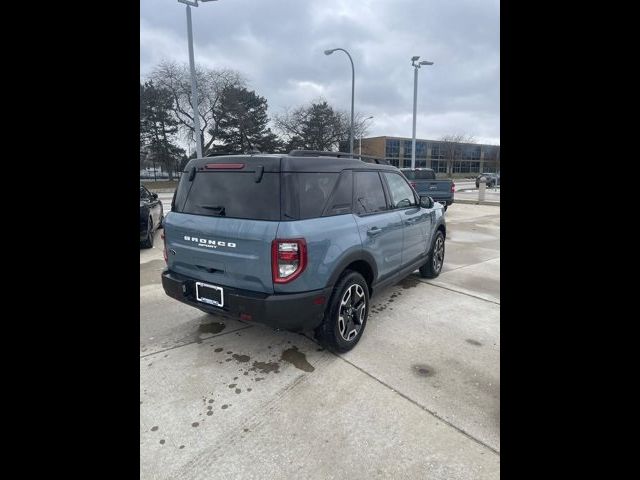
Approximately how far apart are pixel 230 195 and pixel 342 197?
3.37ft

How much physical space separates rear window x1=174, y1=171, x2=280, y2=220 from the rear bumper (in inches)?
25.0

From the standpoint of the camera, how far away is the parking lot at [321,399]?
6.91 feet

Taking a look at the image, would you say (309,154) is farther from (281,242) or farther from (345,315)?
(345,315)

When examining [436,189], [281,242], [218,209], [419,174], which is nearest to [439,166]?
[419,174]

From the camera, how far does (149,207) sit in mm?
7801

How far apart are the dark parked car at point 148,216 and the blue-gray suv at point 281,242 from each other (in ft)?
13.8

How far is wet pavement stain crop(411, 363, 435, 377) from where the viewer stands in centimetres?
301

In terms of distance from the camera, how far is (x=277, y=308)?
9.17 feet
